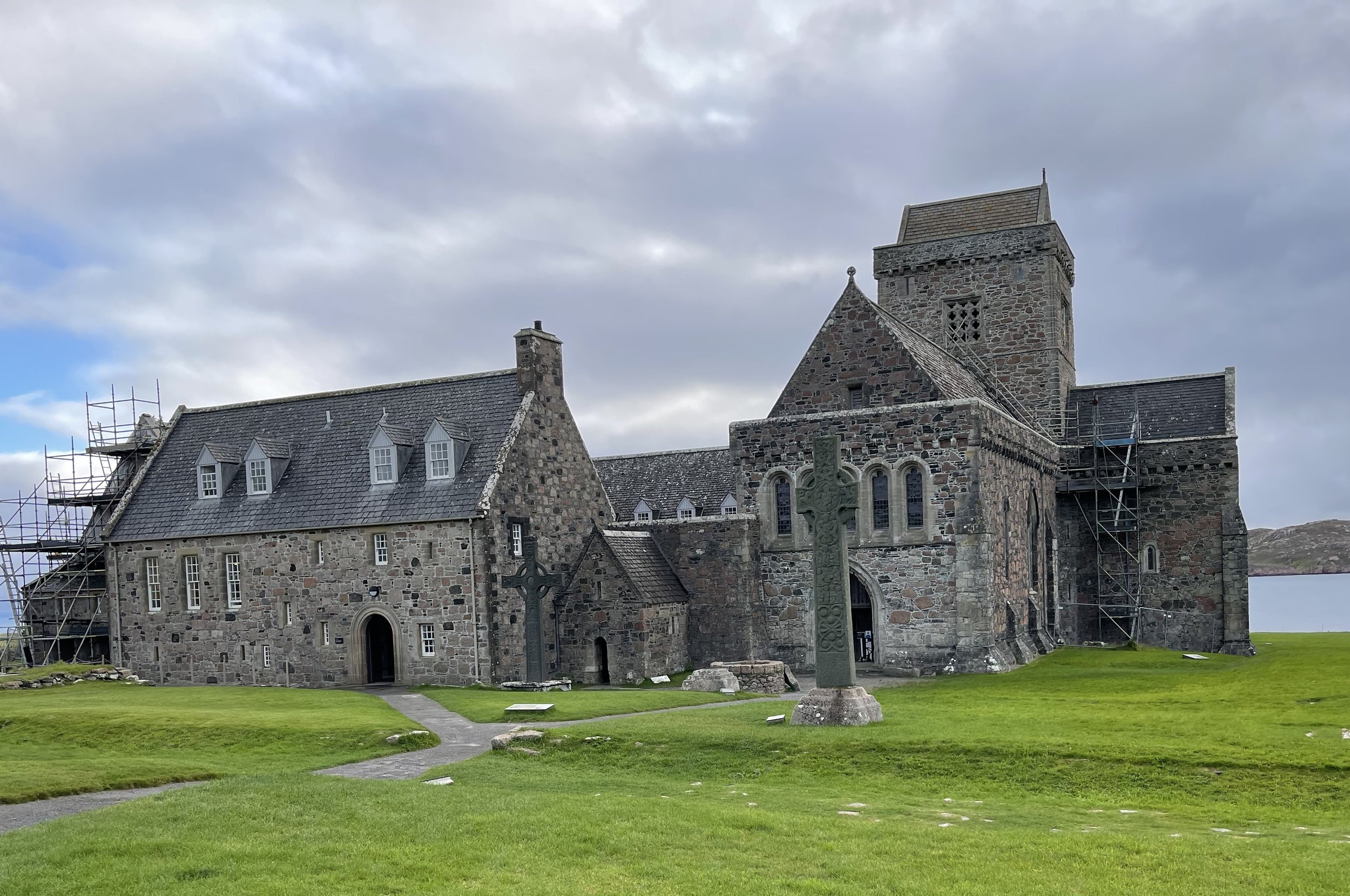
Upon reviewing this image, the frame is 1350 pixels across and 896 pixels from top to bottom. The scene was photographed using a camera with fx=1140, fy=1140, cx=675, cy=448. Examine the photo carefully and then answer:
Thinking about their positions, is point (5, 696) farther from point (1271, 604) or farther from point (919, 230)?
point (1271, 604)

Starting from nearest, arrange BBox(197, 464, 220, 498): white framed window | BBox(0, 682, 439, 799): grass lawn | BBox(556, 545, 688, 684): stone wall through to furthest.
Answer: BBox(0, 682, 439, 799): grass lawn, BBox(556, 545, 688, 684): stone wall, BBox(197, 464, 220, 498): white framed window

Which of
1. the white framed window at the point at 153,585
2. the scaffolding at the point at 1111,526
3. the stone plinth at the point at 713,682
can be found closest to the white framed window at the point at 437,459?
the white framed window at the point at 153,585

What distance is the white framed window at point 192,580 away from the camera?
40781 millimetres

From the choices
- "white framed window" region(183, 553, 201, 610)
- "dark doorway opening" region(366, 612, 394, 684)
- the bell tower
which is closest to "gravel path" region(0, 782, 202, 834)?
"dark doorway opening" region(366, 612, 394, 684)

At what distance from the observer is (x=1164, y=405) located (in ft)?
164

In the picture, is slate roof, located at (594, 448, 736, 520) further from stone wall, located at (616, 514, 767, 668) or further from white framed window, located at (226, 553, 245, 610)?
white framed window, located at (226, 553, 245, 610)

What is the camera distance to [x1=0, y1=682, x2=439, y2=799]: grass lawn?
18.4 m

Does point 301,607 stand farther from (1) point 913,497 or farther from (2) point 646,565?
(1) point 913,497

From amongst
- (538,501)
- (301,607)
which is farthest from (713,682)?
(301,607)

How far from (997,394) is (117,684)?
3531 centimetres

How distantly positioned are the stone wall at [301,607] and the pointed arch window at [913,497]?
1391cm

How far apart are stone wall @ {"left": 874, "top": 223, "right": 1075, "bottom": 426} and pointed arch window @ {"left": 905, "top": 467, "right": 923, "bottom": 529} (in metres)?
16.5

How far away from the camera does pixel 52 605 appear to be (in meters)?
46.8

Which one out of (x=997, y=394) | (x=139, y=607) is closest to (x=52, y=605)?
(x=139, y=607)
